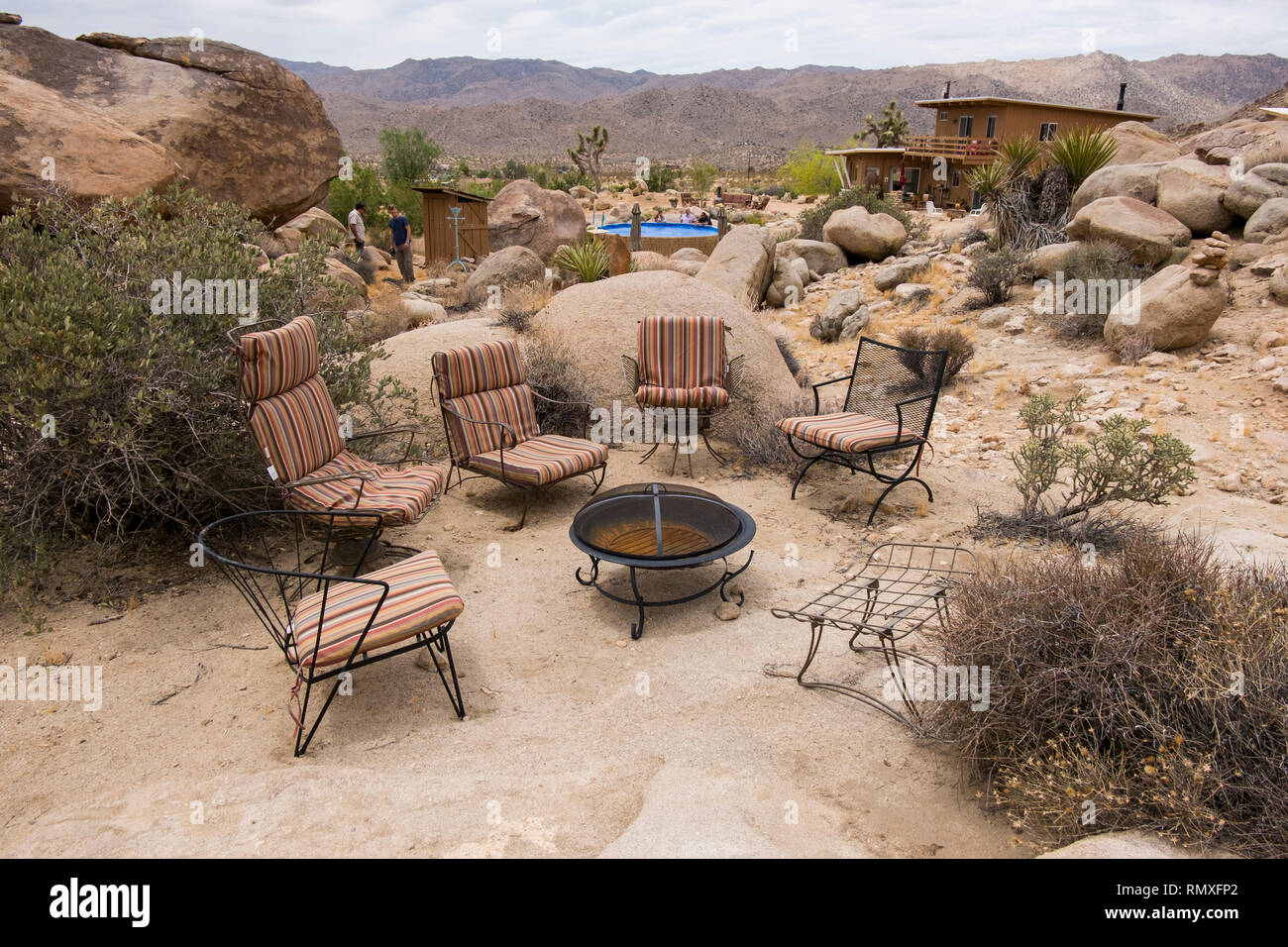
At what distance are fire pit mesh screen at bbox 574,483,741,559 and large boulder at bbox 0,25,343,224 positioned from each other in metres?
5.81

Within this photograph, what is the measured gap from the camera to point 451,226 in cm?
1875

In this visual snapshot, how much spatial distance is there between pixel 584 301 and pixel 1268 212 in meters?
9.33

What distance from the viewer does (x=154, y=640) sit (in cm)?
425

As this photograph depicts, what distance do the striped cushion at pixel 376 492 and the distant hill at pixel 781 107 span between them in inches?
2476

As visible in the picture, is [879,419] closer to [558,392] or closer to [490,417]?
[558,392]

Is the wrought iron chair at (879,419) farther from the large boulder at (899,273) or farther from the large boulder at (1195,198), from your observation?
the large boulder at (1195,198)

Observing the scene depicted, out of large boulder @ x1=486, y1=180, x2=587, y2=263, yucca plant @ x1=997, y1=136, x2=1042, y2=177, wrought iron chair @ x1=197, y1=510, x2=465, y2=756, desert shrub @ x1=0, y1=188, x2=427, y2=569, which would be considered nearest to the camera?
wrought iron chair @ x1=197, y1=510, x2=465, y2=756

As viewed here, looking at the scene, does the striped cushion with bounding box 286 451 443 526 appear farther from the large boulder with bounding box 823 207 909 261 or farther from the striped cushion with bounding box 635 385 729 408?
the large boulder with bounding box 823 207 909 261

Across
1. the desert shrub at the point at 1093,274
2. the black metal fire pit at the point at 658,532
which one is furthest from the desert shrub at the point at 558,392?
the desert shrub at the point at 1093,274

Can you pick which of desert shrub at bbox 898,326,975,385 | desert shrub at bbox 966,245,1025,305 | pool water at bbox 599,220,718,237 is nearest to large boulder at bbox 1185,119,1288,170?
desert shrub at bbox 966,245,1025,305

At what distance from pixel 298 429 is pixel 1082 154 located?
13.7 metres

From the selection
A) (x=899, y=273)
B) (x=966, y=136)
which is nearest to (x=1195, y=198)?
(x=899, y=273)

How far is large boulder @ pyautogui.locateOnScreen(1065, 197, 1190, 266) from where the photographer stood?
1059 centimetres
